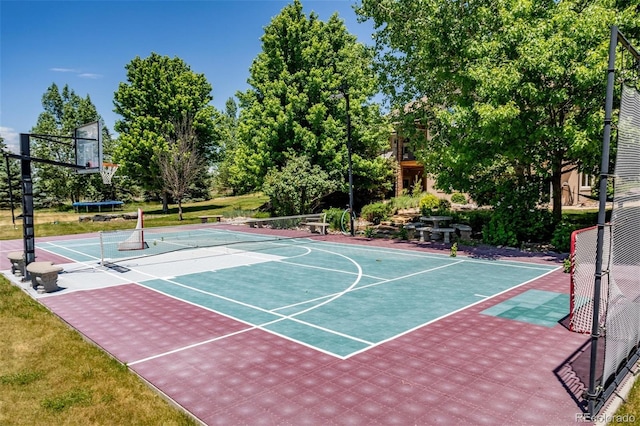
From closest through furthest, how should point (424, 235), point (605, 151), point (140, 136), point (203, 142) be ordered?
point (605, 151), point (424, 235), point (140, 136), point (203, 142)

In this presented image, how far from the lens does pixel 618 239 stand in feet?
23.2

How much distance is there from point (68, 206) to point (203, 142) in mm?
27073

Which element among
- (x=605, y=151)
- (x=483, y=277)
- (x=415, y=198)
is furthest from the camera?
(x=415, y=198)

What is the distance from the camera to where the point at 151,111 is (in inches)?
1951

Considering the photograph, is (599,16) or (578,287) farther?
(599,16)

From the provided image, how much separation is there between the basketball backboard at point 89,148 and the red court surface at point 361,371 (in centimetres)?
755

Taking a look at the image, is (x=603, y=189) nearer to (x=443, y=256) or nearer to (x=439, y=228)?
(x=443, y=256)

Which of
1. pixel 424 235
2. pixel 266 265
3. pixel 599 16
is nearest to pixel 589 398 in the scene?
pixel 266 265

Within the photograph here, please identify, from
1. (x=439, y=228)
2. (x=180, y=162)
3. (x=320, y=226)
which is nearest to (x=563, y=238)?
(x=439, y=228)

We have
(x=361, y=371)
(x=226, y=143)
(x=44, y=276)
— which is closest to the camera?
(x=361, y=371)

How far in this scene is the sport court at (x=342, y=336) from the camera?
667 cm

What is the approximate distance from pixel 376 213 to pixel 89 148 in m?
18.7

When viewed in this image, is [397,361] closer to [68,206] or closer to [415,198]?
[415,198]

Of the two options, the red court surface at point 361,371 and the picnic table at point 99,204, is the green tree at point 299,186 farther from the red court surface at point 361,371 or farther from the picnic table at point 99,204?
the picnic table at point 99,204
